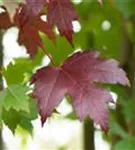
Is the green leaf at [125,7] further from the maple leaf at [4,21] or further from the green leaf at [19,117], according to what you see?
the green leaf at [19,117]

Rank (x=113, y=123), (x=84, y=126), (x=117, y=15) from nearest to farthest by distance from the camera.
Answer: (x=113, y=123)
(x=84, y=126)
(x=117, y=15)

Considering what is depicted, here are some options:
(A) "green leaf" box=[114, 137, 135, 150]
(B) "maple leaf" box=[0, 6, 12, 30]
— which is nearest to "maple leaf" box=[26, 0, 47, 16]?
(B) "maple leaf" box=[0, 6, 12, 30]

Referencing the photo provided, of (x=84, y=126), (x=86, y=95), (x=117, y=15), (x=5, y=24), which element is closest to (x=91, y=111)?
(x=86, y=95)

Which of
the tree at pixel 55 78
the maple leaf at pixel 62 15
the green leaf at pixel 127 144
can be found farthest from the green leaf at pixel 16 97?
the green leaf at pixel 127 144

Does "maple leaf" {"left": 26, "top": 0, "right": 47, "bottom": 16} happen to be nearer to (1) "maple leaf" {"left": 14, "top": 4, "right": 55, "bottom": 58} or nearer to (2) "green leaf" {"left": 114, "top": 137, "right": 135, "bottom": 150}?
(1) "maple leaf" {"left": 14, "top": 4, "right": 55, "bottom": 58}

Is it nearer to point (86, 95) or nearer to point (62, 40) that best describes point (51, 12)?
point (86, 95)
